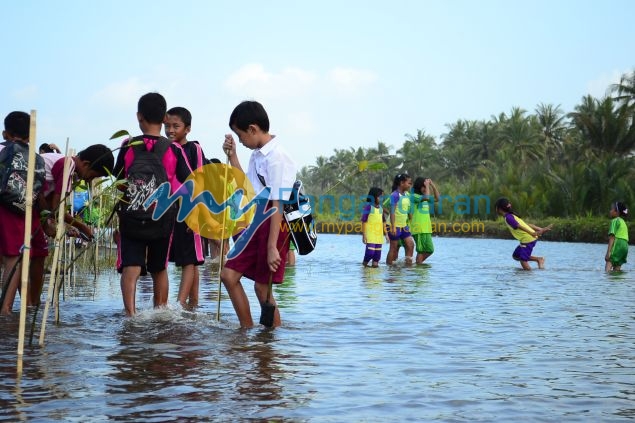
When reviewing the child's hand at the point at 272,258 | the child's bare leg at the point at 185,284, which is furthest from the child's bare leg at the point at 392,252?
the child's hand at the point at 272,258

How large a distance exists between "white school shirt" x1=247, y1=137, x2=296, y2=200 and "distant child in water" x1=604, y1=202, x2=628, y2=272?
10462 mm

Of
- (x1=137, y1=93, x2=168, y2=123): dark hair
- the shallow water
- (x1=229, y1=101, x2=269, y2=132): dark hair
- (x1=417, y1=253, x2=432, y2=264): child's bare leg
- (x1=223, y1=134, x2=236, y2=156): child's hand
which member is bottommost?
the shallow water

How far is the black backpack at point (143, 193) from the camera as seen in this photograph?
6352 millimetres

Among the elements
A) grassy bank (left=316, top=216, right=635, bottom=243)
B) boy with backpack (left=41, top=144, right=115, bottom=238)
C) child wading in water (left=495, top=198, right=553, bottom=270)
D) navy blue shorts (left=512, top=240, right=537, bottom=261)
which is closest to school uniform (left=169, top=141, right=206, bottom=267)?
boy with backpack (left=41, top=144, right=115, bottom=238)

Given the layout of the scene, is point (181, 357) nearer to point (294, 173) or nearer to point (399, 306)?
point (294, 173)

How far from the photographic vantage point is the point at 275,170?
5.77m

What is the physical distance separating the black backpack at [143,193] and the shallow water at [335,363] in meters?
0.73

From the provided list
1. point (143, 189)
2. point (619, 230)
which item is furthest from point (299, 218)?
point (619, 230)

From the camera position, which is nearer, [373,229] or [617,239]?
[617,239]

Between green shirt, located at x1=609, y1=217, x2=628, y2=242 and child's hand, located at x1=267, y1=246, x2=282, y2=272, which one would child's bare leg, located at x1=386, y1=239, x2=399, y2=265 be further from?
child's hand, located at x1=267, y1=246, x2=282, y2=272

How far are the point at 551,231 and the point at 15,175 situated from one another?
3291cm

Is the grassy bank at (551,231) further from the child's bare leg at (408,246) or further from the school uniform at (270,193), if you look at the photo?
the school uniform at (270,193)

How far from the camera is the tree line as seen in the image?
3916 cm

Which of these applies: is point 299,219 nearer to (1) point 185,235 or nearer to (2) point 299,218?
(2) point 299,218
